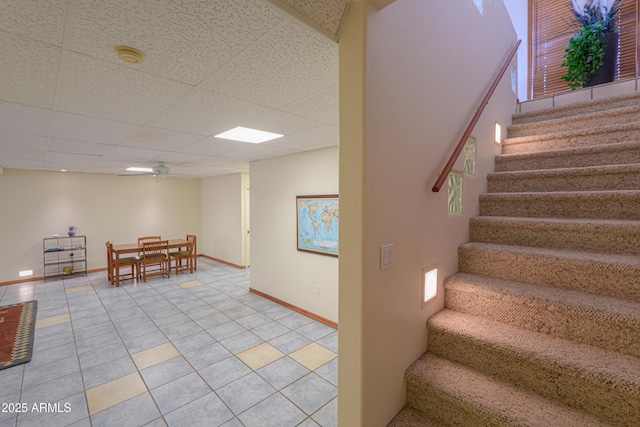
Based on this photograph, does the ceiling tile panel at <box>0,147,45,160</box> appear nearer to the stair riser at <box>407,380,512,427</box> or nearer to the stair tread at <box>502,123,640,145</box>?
the stair riser at <box>407,380,512,427</box>

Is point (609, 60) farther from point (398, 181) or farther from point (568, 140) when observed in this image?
point (398, 181)

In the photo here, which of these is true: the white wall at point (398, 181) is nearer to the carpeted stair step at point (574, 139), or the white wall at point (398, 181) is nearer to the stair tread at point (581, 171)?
the stair tread at point (581, 171)

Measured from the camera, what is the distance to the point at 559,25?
4207mm

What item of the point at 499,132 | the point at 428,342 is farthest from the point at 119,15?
the point at 499,132

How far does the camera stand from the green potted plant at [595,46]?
341 cm

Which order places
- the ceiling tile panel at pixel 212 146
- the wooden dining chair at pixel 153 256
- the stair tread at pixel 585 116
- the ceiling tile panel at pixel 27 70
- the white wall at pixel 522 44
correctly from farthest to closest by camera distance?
the wooden dining chair at pixel 153 256 → the white wall at pixel 522 44 → the ceiling tile panel at pixel 212 146 → the stair tread at pixel 585 116 → the ceiling tile panel at pixel 27 70

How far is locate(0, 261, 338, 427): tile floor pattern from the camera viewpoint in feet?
7.03

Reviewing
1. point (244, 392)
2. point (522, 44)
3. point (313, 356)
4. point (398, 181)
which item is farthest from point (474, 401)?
point (522, 44)

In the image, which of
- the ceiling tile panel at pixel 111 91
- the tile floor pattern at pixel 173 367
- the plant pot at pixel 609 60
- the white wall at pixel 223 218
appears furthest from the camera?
the white wall at pixel 223 218

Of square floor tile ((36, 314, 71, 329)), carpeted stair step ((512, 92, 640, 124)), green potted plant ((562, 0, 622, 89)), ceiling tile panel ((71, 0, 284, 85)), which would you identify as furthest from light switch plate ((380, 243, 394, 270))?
square floor tile ((36, 314, 71, 329))

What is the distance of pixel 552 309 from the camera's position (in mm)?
1351

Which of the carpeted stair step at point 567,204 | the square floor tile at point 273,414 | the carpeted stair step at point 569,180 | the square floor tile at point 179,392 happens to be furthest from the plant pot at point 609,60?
the square floor tile at point 179,392

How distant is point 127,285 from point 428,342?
6.21m

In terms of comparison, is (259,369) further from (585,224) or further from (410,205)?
(585,224)
